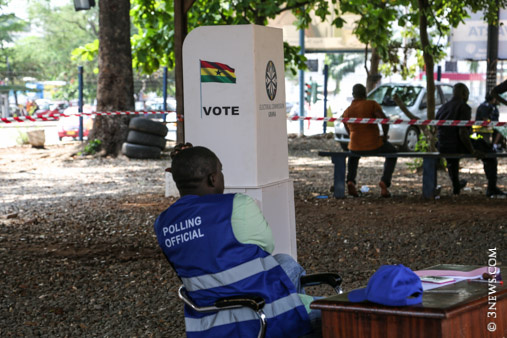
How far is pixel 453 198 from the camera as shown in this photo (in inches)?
456

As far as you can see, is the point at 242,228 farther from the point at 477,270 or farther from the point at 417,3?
the point at 417,3

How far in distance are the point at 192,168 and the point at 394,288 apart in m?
1.27

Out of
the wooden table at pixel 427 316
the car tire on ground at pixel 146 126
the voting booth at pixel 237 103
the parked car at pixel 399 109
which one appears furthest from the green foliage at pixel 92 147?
the wooden table at pixel 427 316

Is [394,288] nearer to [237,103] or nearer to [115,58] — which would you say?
[237,103]

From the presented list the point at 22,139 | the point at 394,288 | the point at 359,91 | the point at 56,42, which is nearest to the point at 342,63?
the point at 56,42

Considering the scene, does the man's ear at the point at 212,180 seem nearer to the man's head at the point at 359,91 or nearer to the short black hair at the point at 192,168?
the short black hair at the point at 192,168

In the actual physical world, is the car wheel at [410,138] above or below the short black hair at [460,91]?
below

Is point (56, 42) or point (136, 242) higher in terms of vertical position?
point (56, 42)

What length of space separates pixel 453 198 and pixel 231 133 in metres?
6.01

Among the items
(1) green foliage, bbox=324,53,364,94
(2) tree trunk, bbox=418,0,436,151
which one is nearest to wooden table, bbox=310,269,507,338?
(2) tree trunk, bbox=418,0,436,151

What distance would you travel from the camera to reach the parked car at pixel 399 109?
62.4 feet

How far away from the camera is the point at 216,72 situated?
253 inches

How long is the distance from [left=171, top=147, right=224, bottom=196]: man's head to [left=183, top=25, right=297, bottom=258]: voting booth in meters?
2.56

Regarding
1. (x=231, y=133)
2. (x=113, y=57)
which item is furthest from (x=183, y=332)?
(x=113, y=57)
